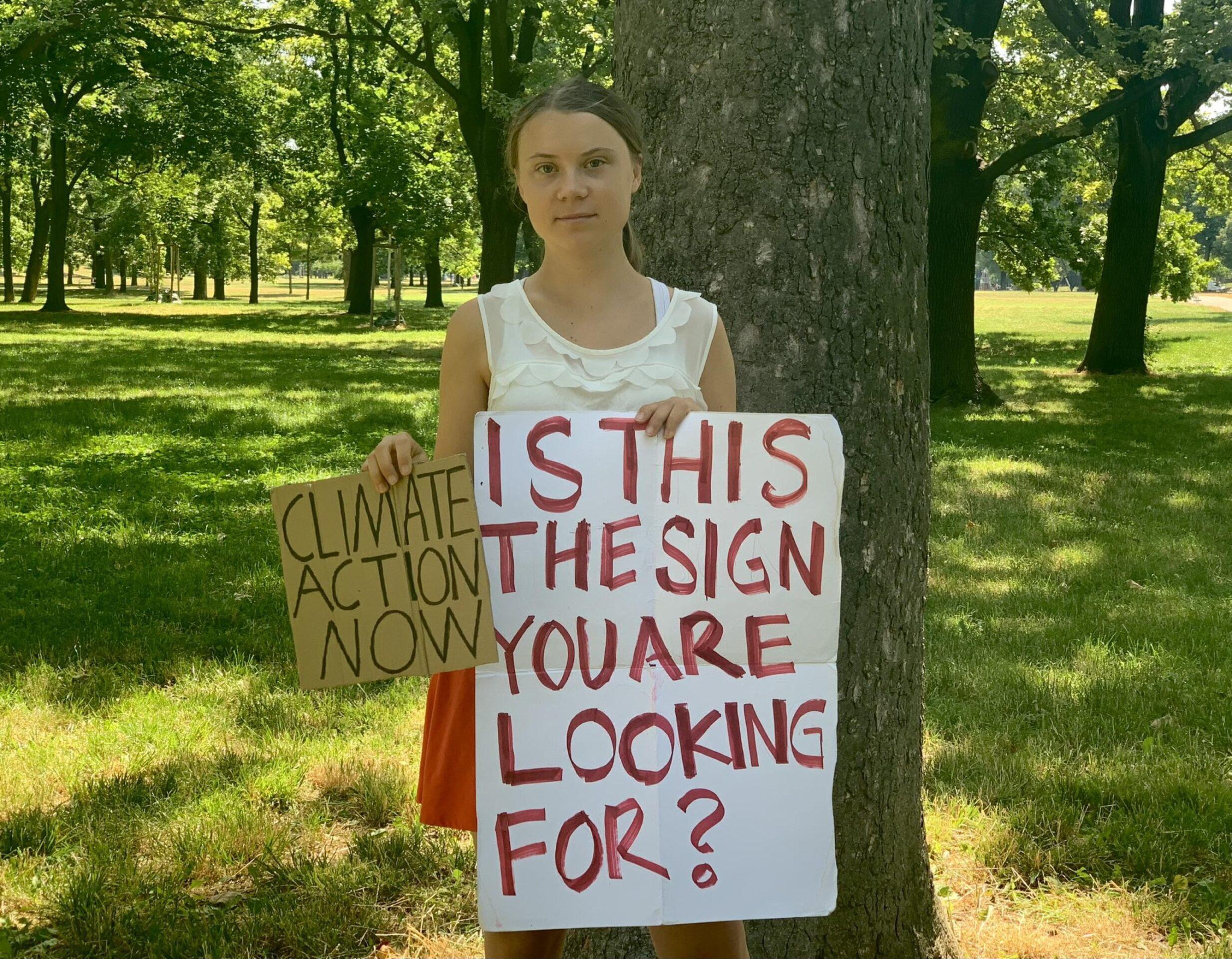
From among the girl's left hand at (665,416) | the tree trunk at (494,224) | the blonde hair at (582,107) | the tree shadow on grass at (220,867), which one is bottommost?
the tree shadow on grass at (220,867)

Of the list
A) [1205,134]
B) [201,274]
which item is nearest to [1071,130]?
[1205,134]

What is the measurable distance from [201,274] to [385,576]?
185ft

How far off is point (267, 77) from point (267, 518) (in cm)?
3278

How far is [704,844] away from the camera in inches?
82.4

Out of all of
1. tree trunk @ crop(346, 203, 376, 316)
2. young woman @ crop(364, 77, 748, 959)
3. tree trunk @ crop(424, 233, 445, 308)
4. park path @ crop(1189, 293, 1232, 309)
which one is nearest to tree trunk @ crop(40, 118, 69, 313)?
tree trunk @ crop(346, 203, 376, 316)

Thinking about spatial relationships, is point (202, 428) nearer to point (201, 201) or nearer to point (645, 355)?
point (645, 355)

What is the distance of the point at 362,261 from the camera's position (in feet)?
117

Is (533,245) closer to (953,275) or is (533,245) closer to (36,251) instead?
(36,251)

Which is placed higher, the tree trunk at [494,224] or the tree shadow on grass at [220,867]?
the tree trunk at [494,224]

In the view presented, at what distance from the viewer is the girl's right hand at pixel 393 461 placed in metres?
2.01

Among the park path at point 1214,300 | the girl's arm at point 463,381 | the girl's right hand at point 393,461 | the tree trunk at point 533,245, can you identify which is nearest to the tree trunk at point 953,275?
the girl's arm at point 463,381

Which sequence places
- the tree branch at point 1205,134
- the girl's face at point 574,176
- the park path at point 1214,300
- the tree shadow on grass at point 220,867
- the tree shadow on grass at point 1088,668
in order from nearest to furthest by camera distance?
the girl's face at point 574,176 → the tree shadow on grass at point 220,867 → the tree shadow on grass at point 1088,668 → the tree branch at point 1205,134 → the park path at point 1214,300

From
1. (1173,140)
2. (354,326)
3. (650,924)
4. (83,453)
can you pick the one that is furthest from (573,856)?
(354,326)

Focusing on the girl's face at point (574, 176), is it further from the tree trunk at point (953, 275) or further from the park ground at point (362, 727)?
the tree trunk at point (953, 275)
